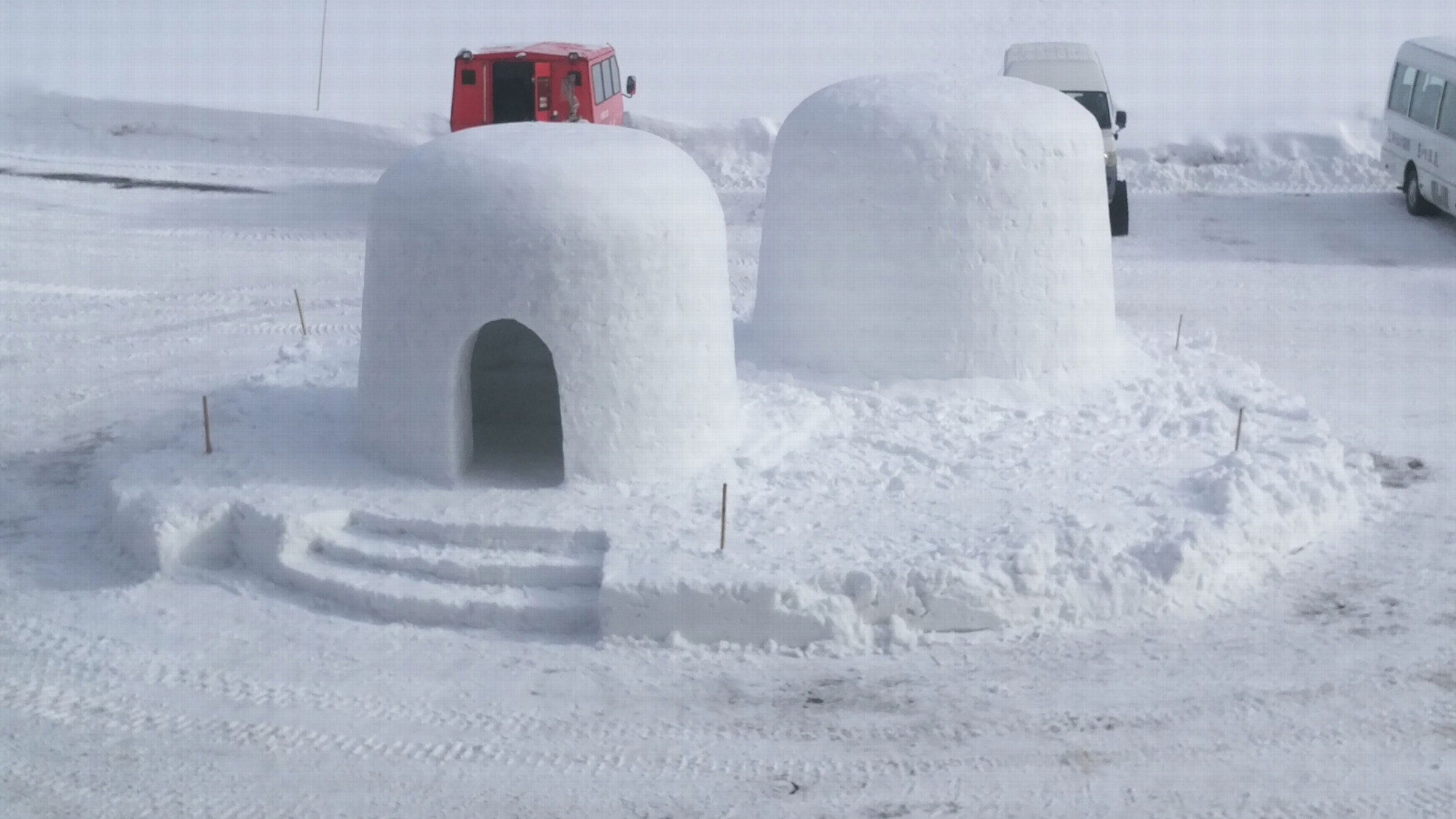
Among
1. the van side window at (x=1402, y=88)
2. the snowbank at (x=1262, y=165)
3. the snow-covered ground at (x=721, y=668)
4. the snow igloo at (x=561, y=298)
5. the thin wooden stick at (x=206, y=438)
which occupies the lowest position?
the snow-covered ground at (x=721, y=668)

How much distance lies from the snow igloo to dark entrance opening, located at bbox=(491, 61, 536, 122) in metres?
7.81

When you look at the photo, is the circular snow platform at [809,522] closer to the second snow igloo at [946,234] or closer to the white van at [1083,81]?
the second snow igloo at [946,234]

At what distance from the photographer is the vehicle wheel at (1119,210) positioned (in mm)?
17984

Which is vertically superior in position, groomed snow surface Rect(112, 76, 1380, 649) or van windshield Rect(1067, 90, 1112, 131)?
van windshield Rect(1067, 90, 1112, 131)

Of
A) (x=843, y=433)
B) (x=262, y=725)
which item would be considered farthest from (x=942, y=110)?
(x=262, y=725)

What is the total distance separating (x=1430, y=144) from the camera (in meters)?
18.2

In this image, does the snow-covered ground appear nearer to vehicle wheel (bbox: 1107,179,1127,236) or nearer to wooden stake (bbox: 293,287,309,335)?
wooden stake (bbox: 293,287,309,335)

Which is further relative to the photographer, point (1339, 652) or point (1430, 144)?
point (1430, 144)

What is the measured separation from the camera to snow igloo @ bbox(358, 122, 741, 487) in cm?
954

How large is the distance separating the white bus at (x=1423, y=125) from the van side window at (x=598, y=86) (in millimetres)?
9466

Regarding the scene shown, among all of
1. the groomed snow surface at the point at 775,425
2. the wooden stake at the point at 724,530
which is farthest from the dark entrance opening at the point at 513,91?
the wooden stake at the point at 724,530

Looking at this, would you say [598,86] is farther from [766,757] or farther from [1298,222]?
[766,757]

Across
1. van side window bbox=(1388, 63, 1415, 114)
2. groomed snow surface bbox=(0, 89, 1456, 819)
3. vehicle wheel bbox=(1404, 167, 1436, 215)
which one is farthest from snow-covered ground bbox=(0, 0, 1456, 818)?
A: van side window bbox=(1388, 63, 1415, 114)

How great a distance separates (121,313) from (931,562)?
9.75 meters
